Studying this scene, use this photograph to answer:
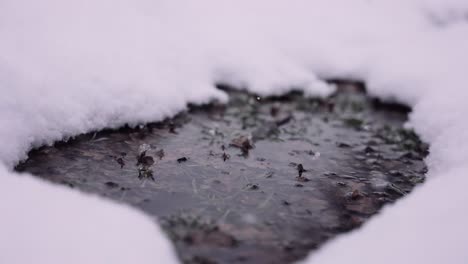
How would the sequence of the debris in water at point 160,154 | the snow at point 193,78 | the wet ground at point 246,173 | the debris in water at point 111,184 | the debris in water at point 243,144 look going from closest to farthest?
the snow at point 193,78, the wet ground at point 246,173, the debris in water at point 111,184, the debris in water at point 160,154, the debris in water at point 243,144

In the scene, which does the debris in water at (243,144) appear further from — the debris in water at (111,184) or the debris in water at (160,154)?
the debris in water at (111,184)

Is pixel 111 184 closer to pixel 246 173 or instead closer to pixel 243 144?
pixel 246 173

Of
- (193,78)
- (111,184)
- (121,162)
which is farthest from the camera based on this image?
(193,78)

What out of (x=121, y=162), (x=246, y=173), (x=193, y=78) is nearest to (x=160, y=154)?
(x=121, y=162)

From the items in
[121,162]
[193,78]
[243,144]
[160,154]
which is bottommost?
[121,162]

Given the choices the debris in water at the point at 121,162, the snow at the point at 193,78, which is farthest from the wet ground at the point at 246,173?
the snow at the point at 193,78

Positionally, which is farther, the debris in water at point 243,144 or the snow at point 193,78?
the debris in water at point 243,144
